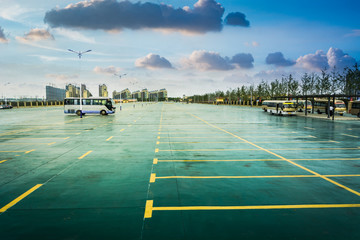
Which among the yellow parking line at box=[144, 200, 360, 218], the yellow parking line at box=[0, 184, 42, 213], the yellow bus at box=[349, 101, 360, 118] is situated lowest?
the yellow parking line at box=[144, 200, 360, 218]

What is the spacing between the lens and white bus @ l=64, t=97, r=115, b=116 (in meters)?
40.2

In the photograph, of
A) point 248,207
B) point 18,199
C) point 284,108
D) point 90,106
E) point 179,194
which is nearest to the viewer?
point 248,207

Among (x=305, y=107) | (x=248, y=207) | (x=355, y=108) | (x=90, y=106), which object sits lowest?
(x=248, y=207)

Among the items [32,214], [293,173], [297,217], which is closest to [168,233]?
[297,217]

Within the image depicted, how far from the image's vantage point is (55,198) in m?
Answer: 6.58

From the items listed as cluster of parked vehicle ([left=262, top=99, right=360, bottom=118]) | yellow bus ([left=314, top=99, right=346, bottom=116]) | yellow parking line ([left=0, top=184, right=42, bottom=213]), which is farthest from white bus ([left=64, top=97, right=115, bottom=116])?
yellow bus ([left=314, top=99, right=346, bottom=116])

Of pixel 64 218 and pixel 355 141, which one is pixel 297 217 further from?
pixel 355 141

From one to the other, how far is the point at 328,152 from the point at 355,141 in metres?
5.05

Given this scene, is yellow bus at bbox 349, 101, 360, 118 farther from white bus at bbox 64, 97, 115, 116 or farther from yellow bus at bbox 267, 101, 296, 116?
white bus at bbox 64, 97, 115, 116

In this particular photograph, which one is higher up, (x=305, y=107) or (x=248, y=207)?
(x=305, y=107)

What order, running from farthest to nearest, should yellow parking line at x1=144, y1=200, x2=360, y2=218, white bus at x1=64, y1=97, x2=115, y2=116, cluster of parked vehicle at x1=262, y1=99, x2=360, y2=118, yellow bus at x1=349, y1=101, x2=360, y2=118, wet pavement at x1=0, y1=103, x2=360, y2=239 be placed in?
white bus at x1=64, y1=97, x2=115, y2=116
cluster of parked vehicle at x1=262, y1=99, x2=360, y2=118
yellow bus at x1=349, y1=101, x2=360, y2=118
yellow parking line at x1=144, y1=200, x2=360, y2=218
wet pavement at x1=0, y1=103, x2=360, y2=239

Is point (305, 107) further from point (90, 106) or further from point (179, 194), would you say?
point (179, 194)

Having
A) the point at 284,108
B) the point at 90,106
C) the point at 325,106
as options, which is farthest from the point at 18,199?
the point at 325,106

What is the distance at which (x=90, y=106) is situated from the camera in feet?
133
